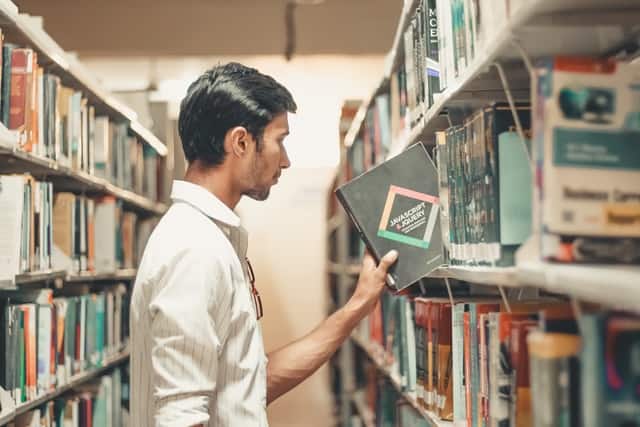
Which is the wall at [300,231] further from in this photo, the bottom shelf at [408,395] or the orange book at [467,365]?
the orange book at [467,365]

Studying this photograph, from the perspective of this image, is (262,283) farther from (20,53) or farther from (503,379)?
(503,379)

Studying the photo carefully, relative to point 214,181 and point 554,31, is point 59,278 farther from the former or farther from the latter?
point 554,31

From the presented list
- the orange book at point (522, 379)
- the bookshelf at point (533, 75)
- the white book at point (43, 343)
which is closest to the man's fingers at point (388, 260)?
the bookshelf at point (533, 75)

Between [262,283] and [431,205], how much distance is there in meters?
5.61

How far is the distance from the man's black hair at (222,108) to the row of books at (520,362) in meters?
0.65

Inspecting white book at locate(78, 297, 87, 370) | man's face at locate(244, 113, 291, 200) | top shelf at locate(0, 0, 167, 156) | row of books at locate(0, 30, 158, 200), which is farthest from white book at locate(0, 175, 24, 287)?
white book at locate(78, 297, 87, 370)

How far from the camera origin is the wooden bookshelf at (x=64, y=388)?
228cm

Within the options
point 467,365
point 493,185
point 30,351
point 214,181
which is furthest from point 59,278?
point 493,185

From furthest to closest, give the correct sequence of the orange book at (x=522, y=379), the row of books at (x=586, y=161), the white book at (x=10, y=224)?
the white book at (x=10, y=224)
the orange book at (x=522, y=379)
the row of books at (x=586, y=161)

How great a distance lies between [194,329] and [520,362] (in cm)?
72

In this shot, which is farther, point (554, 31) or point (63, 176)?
point (63, 176)

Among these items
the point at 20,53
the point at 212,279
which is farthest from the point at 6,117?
the point at 212,279

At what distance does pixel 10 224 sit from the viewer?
2.25 m

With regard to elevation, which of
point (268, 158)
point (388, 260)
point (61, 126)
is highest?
point (61, 126)
